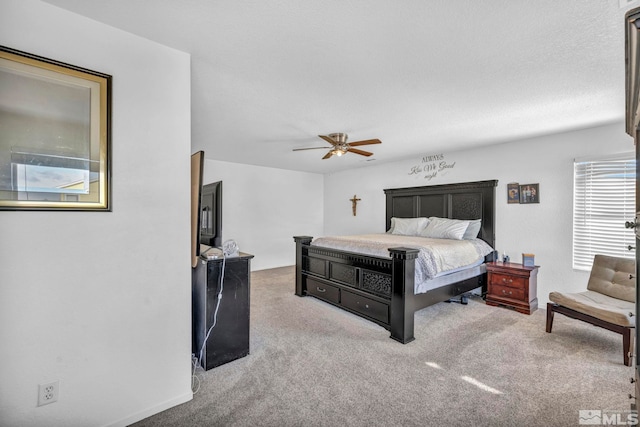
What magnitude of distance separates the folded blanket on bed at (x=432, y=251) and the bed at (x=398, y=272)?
0.27ft

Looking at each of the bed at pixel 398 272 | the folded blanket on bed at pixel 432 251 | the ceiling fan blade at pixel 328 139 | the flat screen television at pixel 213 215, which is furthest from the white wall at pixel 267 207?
the flat screen television at pixel 213 215

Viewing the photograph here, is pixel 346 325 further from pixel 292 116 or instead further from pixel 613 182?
pixel 613 182

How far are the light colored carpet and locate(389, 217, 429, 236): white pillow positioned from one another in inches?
66.2

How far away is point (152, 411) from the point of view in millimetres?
1723

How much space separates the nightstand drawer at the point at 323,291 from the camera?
366 centimetres

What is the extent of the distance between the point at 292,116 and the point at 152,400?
2.72m

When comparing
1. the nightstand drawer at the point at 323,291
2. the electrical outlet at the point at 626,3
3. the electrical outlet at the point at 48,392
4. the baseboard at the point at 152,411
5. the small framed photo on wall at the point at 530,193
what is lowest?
the baseboard at the point at 152,411

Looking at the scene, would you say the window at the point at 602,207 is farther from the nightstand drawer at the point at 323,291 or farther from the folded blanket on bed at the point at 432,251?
the nightstand drawer at the point at 323,291

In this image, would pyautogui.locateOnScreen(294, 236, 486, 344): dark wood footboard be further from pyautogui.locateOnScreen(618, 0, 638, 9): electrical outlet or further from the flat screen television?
pyautogui.locateOnScreen(618, 0, 638, 9): electrical outlet

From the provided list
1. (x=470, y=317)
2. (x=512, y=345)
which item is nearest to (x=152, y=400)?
(x=512, y=345)

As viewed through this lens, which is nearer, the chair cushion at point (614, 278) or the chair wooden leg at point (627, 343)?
the chair wooden leg at point (627, 343)

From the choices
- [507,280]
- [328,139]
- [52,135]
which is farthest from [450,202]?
[52,135]

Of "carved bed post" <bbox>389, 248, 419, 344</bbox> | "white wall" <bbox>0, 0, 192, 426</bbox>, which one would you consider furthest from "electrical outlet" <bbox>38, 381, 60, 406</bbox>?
"carved bed post" <bbox>389, 248, 419, 344</bbox>
